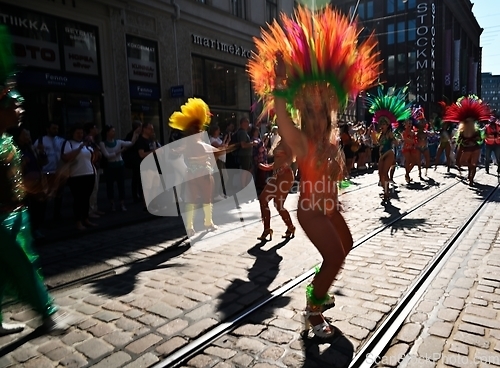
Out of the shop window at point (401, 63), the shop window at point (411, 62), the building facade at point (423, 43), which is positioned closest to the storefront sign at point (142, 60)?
the building facade at point (423, 43)

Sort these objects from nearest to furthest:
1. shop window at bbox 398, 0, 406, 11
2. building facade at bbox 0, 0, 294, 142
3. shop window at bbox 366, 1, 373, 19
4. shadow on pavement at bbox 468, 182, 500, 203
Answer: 1. shadow on pavement at bbox 468, 182, 500, 203
2. building facade at bbox 0, 0, 294, 142
3. shop window at bbox 398, 0, 406, 11
4. shop window at bbox 366, 1, 373, 19

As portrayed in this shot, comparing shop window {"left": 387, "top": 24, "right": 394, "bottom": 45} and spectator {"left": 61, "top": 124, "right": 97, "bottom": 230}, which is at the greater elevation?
shop window {"left": 387, "top": 24, "right": 394, "bottom": 45}

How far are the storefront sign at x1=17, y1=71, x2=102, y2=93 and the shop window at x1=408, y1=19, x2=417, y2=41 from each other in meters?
42.0

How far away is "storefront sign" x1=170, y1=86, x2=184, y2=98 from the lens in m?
14.5

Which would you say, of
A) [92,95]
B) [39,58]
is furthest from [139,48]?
[39,58]

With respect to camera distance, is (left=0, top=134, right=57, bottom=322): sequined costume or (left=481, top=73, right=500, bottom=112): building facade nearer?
(left=0, top=134, right=57, bottom=322): sequined costume

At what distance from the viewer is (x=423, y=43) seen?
4069 centimetres

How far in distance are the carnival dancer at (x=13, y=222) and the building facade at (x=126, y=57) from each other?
29.9 ft

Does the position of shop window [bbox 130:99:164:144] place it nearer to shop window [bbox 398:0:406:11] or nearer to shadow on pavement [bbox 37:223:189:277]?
shadow on pavement [bbox 37:223:189:277]

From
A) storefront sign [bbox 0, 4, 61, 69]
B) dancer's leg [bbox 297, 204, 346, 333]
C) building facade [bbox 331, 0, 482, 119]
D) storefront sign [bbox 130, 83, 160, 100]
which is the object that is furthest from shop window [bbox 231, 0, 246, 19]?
building facade [bbox 331, 0, 482, 119]

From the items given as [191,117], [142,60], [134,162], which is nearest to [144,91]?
[142,60]

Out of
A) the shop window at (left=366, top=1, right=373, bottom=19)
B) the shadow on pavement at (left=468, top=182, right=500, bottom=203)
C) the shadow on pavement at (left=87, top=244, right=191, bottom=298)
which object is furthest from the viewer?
the shop window at (left=366, top=1, right=373, bottom=19)

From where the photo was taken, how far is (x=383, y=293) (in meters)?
3.59

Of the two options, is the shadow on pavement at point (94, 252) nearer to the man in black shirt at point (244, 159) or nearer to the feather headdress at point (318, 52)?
the feather headdress at point (318, 52)
